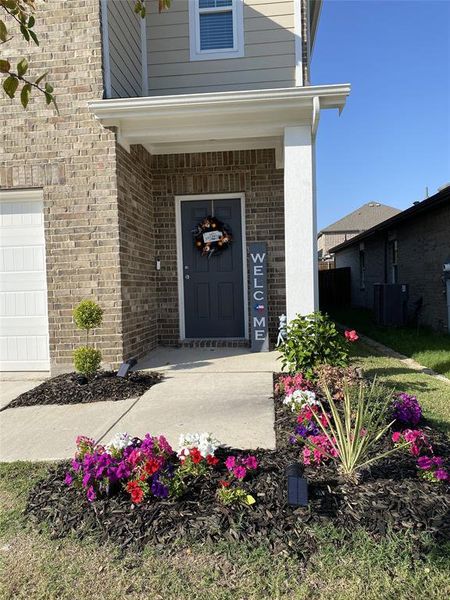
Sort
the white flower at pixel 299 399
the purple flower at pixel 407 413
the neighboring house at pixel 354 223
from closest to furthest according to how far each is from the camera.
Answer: the purple flower at pixel 407 413 → the white flower at pixel 299 399 → the neighboring house at pixel 354 223

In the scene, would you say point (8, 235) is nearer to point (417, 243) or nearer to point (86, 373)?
point (86, 373)

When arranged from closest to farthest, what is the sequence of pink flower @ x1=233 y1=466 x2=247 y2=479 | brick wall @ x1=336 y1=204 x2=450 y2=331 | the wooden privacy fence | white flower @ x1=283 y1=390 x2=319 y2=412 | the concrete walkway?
pink flower @ x1=233 y1=466 x2=247 y2=479, the concrete walkway, white flower @ x1=283 y1=390 x2=319 y2=412, brick wall @ x1=336 y1=204 x2=450 y2=331, the wooden privacy fence

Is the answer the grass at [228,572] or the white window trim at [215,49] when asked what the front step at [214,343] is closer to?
the white window trim at [215,49]

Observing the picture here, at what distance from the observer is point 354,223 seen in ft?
129

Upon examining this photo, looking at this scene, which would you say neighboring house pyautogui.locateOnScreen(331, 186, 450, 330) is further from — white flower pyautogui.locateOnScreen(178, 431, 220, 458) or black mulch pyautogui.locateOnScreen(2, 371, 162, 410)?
white flower pyautogui.locateOnScreen(178, 431, 220, 458)

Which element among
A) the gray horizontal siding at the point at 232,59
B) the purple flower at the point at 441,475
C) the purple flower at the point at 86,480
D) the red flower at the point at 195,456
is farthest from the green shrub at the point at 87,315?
the gray horizontal siding at the point at 232,59

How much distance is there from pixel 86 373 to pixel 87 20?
429cm

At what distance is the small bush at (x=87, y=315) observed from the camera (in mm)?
5320

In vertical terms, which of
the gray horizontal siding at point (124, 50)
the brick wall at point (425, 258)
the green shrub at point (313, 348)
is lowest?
the green shrub at point (313, 348)

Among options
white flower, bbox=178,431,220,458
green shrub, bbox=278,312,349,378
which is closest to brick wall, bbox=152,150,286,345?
green shrub, bbox=278,312,349,378

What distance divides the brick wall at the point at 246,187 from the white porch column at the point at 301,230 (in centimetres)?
174

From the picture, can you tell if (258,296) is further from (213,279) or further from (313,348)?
(313,348)

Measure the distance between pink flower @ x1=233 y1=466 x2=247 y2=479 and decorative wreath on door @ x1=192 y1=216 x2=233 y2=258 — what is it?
529 cm

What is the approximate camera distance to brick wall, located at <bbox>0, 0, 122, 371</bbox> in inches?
229
